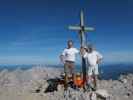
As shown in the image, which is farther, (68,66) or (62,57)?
(68,66)

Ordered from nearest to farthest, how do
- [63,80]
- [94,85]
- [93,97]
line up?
[93,97] < [94,85] < [63,80]

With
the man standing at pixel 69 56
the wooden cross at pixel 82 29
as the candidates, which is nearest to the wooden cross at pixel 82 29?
the wooden cross at pixel 82 29

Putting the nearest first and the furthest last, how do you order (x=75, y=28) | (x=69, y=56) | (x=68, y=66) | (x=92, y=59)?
(x=92, y=59) → (x=69, y=56) → (x=68, y=66) → (x=75, y=28)

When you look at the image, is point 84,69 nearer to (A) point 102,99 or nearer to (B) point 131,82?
(A) point 102,99

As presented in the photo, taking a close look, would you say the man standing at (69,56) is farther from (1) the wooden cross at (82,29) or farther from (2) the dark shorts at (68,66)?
(1) the wooden cross at (82,29)

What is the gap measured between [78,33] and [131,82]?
689cm

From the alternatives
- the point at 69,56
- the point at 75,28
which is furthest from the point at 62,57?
the point at 75,28

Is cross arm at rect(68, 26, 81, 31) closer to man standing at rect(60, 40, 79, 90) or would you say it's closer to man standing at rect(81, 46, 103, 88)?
man standing at rect(60, 40, 79, 90)

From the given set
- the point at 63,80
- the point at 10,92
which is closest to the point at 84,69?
the point at 63,80

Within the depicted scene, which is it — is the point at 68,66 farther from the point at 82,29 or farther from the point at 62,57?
the point at 82,29

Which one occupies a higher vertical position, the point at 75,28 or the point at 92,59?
the point at 75,28

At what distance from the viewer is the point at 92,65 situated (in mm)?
18203

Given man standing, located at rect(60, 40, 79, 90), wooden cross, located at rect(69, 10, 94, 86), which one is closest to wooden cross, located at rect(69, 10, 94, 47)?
wooden cross, located at rect(69, 10, 94, 86)

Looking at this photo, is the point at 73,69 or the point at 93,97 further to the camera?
the point at 73,69
